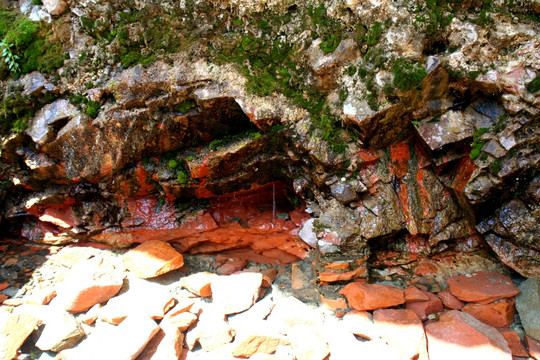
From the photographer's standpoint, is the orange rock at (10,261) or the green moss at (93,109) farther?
the orange rock at (10,261)

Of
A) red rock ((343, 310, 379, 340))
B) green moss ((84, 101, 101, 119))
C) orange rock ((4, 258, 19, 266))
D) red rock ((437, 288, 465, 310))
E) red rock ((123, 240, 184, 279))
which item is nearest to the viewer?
red rock ((343, 310, 379, 340))

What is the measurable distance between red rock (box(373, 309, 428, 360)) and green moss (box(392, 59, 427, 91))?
258 centimetres

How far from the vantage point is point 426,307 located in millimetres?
3912

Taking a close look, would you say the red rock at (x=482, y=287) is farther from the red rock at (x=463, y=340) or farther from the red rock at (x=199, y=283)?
the red rock at (x=199, y=283)

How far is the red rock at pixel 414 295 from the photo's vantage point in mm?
3977

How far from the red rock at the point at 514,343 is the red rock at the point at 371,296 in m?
1.06

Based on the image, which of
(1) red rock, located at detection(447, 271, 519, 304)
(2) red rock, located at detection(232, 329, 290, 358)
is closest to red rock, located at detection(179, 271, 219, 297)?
(2) red rock, located at detection(232, 329, 290, 358)

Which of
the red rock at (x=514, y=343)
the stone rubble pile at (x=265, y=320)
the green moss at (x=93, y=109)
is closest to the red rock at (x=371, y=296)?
the stone rubble pile at (x=265, y=320)

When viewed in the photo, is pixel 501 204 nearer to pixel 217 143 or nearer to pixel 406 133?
pixel 406 133

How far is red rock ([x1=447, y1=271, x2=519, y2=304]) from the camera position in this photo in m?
3.86

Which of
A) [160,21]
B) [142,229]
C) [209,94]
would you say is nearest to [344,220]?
[209,94]

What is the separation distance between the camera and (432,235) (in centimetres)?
433

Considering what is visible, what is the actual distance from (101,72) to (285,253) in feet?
12.5

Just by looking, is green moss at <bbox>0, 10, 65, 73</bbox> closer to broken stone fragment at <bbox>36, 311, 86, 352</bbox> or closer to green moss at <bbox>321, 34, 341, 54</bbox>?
broken stone fragment at <bbox>36, 311, 86, 352</bbox>
